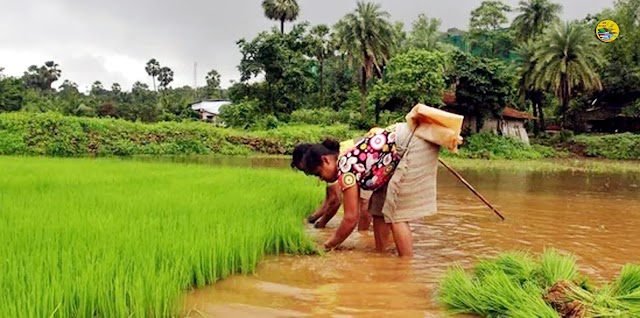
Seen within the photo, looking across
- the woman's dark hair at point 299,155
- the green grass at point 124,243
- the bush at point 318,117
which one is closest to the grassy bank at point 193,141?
the bush at point 318,117

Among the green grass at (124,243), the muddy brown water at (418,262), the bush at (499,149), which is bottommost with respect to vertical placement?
the muddy brown water at (418,262)

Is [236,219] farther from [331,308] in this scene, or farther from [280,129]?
[280,129]

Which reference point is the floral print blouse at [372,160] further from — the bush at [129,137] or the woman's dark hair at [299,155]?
the bush at [129,137]

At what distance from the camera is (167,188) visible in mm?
5871

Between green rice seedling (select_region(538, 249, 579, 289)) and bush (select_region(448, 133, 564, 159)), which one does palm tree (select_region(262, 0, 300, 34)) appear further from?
green rice seedling (select_region(538, 249, 579, 289))

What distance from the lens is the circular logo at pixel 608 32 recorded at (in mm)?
28328

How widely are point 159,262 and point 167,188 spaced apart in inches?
132

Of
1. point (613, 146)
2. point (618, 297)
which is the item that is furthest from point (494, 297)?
point (613, 146)

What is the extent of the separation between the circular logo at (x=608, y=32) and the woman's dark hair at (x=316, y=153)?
96.0 feet

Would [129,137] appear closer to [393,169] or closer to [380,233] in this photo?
[380,233]

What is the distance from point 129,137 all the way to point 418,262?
2042 centimetres

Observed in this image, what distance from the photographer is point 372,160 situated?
12.5 ft

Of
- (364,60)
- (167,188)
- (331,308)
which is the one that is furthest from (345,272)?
(364,60)

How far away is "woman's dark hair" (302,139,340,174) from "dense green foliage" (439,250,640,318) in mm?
1333
